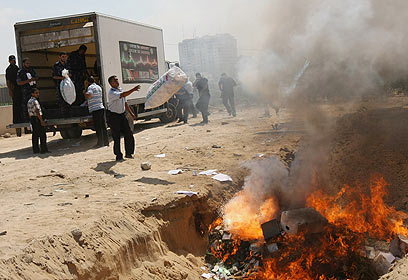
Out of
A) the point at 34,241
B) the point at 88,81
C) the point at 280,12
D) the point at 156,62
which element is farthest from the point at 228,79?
the point at 34,241

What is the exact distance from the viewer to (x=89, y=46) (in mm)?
13391

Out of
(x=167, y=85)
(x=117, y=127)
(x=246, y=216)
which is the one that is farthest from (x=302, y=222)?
(x=167, y=85)

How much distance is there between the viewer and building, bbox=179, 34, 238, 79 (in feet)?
39.1

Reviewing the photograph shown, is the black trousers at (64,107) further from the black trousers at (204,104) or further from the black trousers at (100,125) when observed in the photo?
the black trousers at (204,104)

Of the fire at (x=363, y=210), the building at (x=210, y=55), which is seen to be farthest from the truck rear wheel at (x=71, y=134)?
the fire at (x=363, y=210)

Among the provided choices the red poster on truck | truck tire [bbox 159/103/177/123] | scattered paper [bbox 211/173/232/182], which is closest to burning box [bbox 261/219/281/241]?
scattered paper [bbox 211/173/232/182]

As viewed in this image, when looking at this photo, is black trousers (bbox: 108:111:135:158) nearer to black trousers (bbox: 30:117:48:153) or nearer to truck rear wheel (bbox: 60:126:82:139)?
black trousers (bbox: 30:117:48:153)

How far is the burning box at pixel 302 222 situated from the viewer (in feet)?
18.1

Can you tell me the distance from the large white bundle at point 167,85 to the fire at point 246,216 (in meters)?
3.30

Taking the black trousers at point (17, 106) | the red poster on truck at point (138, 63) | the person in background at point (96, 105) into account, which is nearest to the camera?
the person in background at point (96, 105)

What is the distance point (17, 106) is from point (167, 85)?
440 cm

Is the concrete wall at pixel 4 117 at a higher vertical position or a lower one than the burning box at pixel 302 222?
higher

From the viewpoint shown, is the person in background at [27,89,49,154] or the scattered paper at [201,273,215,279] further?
the person in background at [27,89,49,154]

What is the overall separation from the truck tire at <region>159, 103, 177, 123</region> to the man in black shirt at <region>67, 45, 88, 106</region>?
14.4 feet
